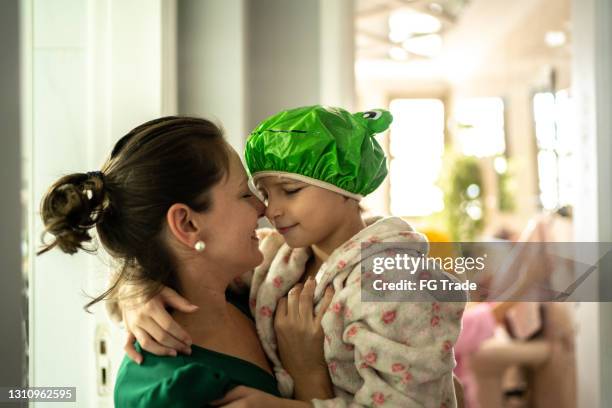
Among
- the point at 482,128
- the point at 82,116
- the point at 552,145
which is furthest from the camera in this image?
the point at 482,128

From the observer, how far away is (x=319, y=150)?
1.13m

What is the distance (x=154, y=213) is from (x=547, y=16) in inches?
188

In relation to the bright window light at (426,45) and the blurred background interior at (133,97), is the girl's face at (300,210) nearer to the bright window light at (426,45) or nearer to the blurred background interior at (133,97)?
the blurred background interior at (133,97)

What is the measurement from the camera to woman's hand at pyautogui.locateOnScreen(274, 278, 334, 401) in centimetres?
111

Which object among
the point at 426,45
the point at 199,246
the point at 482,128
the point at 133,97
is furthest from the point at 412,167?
the point at 199,246

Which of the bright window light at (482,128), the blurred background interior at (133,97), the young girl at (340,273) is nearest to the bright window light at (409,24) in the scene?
the bright window light at (482,128)

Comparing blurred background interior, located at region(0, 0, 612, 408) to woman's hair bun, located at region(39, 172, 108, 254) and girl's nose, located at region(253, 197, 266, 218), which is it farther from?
girl's nose, located at region(253, 197, 266, 218)

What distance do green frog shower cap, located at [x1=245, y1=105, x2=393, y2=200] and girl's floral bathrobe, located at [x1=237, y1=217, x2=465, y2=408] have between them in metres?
0.11

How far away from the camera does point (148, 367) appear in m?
1.01

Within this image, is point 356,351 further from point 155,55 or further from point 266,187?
point 155,55

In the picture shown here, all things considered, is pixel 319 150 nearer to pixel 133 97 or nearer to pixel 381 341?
pixel 381 341

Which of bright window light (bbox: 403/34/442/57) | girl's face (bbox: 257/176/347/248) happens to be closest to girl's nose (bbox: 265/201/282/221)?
girl's face (bbox: 257/176/347/248)

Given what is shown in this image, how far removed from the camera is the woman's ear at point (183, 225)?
3.52 ft

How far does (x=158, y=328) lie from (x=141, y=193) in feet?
0.74
